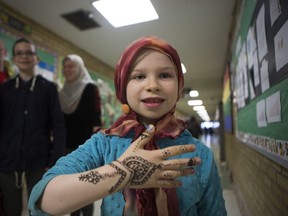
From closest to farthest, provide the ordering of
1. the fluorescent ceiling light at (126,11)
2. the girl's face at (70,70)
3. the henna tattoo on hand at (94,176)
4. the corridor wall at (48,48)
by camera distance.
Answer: the henna tattoo on hand at (94,176) → the girl's face at (70,70) → the fluorescent ceiling light at (126,11) → the corridor wall at (48,48)

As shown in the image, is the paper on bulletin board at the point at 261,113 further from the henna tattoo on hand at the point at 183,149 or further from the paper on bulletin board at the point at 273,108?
the henna tattoo on hand at the point at 183,149

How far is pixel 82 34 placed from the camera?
12.9ft

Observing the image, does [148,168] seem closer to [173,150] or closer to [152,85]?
[173,150]

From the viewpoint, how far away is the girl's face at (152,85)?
764 mm

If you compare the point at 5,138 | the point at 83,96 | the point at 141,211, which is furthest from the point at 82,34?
the point at 141,211

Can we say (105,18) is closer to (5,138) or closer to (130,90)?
(5,138)

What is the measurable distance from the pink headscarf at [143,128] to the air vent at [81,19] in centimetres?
270

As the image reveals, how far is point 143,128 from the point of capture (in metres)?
0.79

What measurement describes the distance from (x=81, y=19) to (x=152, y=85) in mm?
3047

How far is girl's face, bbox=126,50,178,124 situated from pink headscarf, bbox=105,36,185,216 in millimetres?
24

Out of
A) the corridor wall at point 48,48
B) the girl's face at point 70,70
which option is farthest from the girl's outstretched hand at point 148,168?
the corridor wall at point 48,48

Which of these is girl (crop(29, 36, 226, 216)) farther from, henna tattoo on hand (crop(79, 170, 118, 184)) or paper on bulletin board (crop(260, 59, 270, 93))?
paper on bulletin board (crop(260, 59, 270, 93))

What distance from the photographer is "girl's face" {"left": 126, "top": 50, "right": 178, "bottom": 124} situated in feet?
2.51

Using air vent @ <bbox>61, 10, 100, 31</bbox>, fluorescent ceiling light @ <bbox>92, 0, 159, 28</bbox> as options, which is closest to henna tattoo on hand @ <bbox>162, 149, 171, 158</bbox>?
fluorescent ceiling light @ <bbox>92, 0, 159, 28</bbox>
